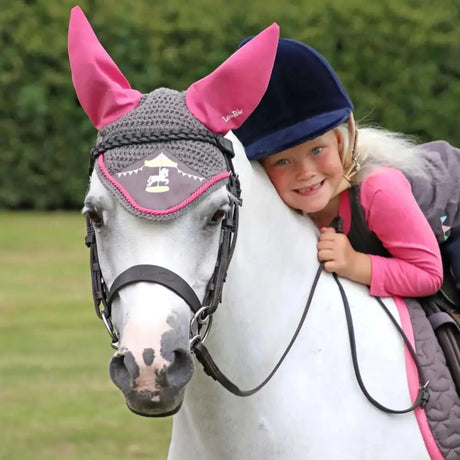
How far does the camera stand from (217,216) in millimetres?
2588

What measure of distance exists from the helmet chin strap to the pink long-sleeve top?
57 millimetres

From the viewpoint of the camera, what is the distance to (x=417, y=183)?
3322mm

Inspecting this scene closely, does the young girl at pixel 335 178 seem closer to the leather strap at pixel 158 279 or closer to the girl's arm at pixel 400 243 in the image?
the girl's arm at pixel 400 243

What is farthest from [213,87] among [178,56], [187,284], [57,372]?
[178,56]

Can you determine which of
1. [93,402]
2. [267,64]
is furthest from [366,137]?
[93,402]

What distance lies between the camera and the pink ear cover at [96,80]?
270cm

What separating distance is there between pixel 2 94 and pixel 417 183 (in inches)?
522

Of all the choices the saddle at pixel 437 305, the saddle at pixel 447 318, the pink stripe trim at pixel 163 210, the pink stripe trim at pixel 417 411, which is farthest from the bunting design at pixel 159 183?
the saddle at pixel 447 318

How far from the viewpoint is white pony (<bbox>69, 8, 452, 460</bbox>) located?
2.60m

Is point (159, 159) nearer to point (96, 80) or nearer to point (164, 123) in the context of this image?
point (164, 123)

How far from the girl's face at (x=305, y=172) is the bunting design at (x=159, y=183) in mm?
528

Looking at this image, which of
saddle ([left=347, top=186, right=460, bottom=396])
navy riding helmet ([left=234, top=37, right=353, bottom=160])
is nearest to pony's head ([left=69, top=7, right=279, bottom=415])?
navy riding helmet ([left=234, top=37, right=353, bottom=160])

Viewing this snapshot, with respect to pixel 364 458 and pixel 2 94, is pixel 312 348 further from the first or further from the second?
pixel 2 94

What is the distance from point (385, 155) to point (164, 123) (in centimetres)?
98
